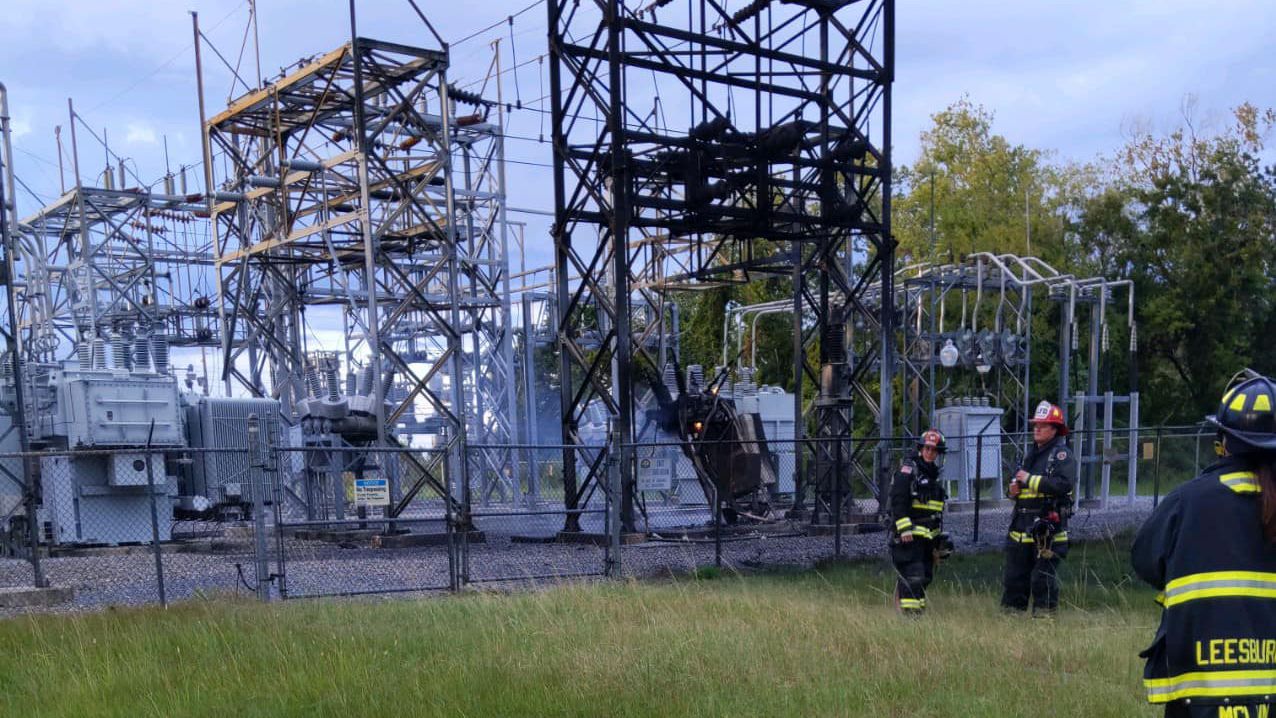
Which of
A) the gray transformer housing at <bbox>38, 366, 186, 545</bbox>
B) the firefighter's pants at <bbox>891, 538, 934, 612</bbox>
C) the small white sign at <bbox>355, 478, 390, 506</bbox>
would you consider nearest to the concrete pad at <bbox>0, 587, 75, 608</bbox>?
the small white sign at <bbox>355, 478, 390, 506</bbox>

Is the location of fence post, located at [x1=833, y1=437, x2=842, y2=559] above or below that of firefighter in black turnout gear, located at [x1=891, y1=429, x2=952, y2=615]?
below

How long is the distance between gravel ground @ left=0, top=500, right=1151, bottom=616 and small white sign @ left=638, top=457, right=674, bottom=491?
2.59 feet

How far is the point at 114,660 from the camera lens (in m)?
8.06

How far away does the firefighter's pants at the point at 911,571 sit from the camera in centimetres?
1013

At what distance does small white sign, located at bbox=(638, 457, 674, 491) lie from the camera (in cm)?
1616

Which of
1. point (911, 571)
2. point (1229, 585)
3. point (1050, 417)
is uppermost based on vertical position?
point (1229, 585)

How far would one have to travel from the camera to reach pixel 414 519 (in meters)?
13.4

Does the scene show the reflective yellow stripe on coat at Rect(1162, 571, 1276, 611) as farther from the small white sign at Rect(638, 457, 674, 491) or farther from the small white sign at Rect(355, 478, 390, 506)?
the small white sign at Rect(638, 457, 674, 491)

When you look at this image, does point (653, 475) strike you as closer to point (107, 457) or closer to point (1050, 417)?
point (1050, 417)

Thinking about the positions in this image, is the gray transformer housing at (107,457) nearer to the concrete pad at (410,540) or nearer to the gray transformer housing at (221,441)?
the gray transformer housing at (221,441)

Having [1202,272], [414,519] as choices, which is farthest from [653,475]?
[1202,272]

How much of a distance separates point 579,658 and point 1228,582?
5.06 metres

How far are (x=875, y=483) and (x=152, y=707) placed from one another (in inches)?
585

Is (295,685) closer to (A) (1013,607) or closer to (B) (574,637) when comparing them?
(B) (574,637)
